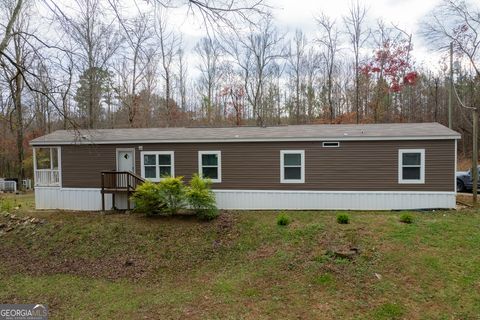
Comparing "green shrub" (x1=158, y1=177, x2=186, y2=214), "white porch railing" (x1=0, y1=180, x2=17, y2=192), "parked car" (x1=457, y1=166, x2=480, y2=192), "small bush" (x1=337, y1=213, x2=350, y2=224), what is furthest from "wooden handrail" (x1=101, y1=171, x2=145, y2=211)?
"white porch railing" (x1=0, y1=180, x2=17, y2=192)

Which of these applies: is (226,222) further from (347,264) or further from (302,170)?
(347,264)

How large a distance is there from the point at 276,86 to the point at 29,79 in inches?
890

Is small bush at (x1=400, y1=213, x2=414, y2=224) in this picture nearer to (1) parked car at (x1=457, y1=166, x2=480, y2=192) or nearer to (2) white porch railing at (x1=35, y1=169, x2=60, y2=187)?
(1) parked car at (x1=457, y1=166, x2=480, y2=192)

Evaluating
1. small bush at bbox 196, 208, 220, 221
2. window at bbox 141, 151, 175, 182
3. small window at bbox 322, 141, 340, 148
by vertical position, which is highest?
small window at bbox 322, 141, 340, 148

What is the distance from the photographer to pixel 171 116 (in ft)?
88.1

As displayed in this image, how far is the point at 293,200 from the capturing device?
11.8 metres

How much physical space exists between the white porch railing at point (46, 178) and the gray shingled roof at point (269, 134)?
1.30 metres

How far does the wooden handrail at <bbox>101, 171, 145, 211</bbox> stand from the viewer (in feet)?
39.0

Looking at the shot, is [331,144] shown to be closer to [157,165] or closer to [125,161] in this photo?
[157,165]

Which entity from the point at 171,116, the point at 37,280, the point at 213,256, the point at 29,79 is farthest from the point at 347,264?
the point at 171,116

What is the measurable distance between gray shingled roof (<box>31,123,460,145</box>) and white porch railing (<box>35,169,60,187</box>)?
130cm

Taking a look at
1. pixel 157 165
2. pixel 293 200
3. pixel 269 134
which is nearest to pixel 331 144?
pixel 269 134

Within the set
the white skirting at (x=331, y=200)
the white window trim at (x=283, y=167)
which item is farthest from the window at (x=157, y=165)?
the white window trim at (x=283, y=167)

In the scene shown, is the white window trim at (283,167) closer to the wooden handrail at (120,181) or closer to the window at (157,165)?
the window at (157,165)
